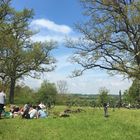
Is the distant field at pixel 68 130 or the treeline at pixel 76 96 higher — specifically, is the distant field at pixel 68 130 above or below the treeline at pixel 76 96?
below

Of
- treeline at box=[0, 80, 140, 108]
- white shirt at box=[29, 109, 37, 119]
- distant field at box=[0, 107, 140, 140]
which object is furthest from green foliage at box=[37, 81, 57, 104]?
distant field at box=[0, 107, 140, 140]

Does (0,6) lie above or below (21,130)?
above

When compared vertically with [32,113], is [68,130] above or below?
below

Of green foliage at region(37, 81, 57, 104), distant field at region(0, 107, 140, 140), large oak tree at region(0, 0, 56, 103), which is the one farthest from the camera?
green foliage at region(37, 81, 57, 104)

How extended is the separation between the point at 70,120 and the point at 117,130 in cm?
422

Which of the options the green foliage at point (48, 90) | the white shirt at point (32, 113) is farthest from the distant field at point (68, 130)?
the green foliage at point (48, 90)

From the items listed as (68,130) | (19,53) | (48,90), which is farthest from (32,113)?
(48,90)

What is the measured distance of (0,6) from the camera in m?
52.8

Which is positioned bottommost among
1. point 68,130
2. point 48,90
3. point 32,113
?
point 68,130

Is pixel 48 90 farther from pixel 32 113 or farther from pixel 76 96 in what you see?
pixel 32 113

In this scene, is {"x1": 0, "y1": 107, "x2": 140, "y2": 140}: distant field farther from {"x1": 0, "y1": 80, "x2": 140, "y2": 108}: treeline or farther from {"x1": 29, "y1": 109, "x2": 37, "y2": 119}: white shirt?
{"x1": 0, "y1": 80, "x2": 140, "y2": 108}: treeline

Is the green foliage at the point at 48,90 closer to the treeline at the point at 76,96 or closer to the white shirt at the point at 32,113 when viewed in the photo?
the treeline at the point at 76,96

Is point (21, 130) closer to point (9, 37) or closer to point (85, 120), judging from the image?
point (85, 120)

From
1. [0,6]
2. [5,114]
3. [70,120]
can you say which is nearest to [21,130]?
[70,120]
